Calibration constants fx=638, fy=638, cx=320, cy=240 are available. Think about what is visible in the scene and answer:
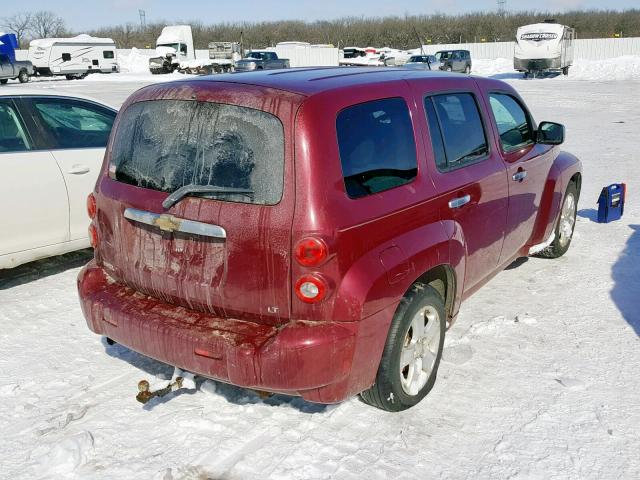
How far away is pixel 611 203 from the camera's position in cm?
699

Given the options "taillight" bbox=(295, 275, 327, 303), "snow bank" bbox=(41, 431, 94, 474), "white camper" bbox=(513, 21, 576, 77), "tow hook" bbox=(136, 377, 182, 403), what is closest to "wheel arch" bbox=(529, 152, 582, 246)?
"taillight" bbox=(295, 275, 327, 303)

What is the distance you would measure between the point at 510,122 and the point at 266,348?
301 cm

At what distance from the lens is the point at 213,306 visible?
311cm

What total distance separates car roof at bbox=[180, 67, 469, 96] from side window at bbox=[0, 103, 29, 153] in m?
2.43

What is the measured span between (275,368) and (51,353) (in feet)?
6.96

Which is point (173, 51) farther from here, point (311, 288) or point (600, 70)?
point (311, 288)

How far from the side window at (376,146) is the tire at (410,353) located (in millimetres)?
628

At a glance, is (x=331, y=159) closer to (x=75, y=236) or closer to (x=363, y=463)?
(x=363, y=463)

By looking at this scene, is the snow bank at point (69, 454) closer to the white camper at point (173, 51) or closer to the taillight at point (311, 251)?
the taillight at point (311, 251)

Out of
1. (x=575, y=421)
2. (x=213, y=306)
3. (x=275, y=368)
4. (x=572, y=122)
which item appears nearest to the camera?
(x=275, y=368)

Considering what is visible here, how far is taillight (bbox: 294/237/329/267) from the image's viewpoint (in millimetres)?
2846

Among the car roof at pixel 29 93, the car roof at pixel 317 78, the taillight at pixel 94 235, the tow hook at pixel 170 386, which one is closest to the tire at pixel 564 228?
the car roof at pixel 317 78

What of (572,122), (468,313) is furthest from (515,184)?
(572,122)

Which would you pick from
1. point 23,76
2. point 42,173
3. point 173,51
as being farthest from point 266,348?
point 173,51
